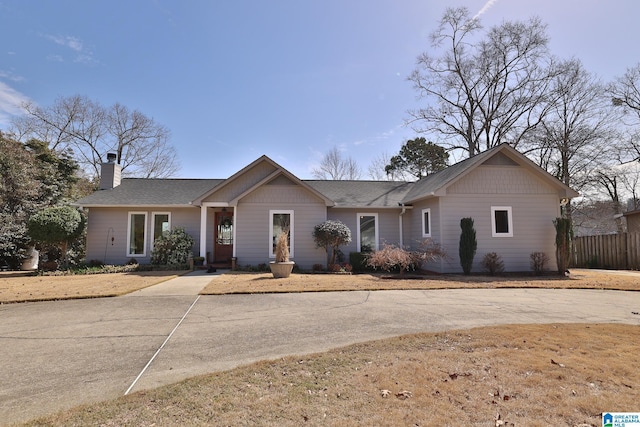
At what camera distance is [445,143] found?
27766 millimetres

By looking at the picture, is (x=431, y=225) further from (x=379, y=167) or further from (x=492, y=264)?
(x=379, y=167)

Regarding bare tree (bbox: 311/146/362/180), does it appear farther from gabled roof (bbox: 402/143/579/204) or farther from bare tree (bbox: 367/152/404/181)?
gabled roof (bbox: 402/143/579/204)

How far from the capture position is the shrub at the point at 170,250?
1484 centimetres

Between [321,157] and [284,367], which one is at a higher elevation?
[321,157]

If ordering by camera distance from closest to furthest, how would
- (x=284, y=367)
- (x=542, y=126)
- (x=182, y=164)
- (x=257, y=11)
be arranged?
1. (x=284, y=367)
2. (x=257, y=11)
3. (x=542, y=126)
4. (x=182, y=164)

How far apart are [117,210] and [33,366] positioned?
13.5 metres

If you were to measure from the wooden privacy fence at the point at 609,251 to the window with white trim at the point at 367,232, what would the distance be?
38.5 ft

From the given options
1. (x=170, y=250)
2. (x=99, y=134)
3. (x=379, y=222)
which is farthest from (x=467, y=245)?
(x=99, y=134)

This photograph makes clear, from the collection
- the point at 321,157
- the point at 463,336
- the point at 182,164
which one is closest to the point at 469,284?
the point at 463,336

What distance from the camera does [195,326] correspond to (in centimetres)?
564

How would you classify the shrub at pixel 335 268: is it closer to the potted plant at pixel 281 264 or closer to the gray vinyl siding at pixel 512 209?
the potted plant at pixel 281 264

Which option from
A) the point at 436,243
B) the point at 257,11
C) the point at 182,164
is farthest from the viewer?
the point at 182,164

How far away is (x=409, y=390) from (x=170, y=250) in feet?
45.6

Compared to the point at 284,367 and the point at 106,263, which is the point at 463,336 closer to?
the point at 284,367
